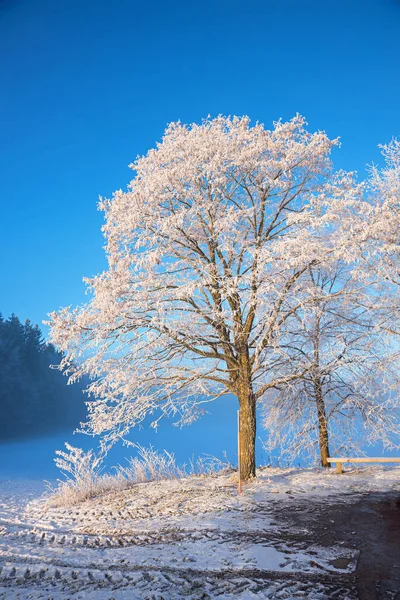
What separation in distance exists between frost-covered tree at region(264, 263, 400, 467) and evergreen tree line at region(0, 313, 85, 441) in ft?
124

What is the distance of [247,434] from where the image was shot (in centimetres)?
1197

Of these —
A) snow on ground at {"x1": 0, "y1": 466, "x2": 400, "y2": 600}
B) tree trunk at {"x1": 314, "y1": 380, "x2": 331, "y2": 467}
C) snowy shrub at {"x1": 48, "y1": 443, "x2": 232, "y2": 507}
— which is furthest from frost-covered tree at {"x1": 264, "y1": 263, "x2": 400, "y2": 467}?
snow on ground at {"x1": 0, "y1": 466, "x2": 400, "y2": 600}

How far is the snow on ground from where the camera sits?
5102 millimetres

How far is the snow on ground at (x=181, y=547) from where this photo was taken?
510 cm

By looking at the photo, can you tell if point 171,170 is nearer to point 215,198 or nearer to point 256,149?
point 215,198

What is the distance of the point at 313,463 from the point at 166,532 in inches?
394

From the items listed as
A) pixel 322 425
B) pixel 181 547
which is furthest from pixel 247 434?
pixel 181 547

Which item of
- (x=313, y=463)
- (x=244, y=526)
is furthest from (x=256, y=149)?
(x=313, y=463)

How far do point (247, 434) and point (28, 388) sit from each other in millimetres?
44653

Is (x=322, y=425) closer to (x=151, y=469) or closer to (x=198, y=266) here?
(x=151, y=469)

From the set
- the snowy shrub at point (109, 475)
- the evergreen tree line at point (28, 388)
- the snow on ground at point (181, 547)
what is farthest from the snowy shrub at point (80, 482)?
the evergreen tree line at point (28, 388)

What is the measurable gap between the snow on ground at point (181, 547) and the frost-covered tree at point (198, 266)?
223 centimetres

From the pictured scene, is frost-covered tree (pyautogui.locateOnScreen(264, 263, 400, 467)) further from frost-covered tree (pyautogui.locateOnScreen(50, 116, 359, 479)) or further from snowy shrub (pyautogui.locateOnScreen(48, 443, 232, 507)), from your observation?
snowy shrub (pyautogui.locateOnScreen(48, 443, 232, 507))

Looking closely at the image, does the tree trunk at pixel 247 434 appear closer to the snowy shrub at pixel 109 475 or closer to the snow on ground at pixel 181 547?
the snow on ground at pixel 181 547
